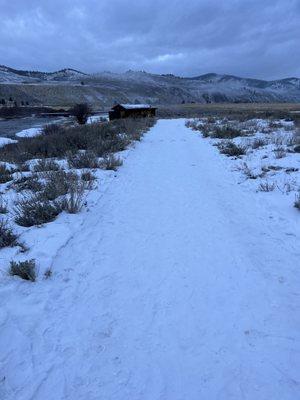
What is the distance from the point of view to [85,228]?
5980 mm

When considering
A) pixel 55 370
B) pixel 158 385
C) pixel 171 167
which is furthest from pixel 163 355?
pixel 171 167

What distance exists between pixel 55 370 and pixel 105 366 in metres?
0.39

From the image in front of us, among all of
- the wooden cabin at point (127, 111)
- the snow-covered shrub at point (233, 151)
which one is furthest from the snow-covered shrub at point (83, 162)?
the wooden cabin at point (127, 111)

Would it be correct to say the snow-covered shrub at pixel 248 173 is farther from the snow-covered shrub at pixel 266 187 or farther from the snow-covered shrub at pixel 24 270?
the snow-covered shrub at pixel 24 270

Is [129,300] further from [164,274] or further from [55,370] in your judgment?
[55,370]

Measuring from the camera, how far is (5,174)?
10.2 meters

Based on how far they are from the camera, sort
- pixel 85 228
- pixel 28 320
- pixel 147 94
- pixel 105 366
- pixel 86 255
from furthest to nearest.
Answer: pixel 147 94 < pixel 85 228 < pixel 86 255 < pixel 28 320 < pixel 105 366

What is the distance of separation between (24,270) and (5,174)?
21.3 feet

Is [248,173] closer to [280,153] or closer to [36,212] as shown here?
[280,153]

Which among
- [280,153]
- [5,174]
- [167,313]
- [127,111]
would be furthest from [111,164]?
[127,111]

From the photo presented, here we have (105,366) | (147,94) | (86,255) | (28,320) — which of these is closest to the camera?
(105,366)

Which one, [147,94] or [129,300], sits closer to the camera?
[129,300]

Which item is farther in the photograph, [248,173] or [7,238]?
[248,173]

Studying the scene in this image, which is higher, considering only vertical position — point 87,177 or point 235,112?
point 87,177
